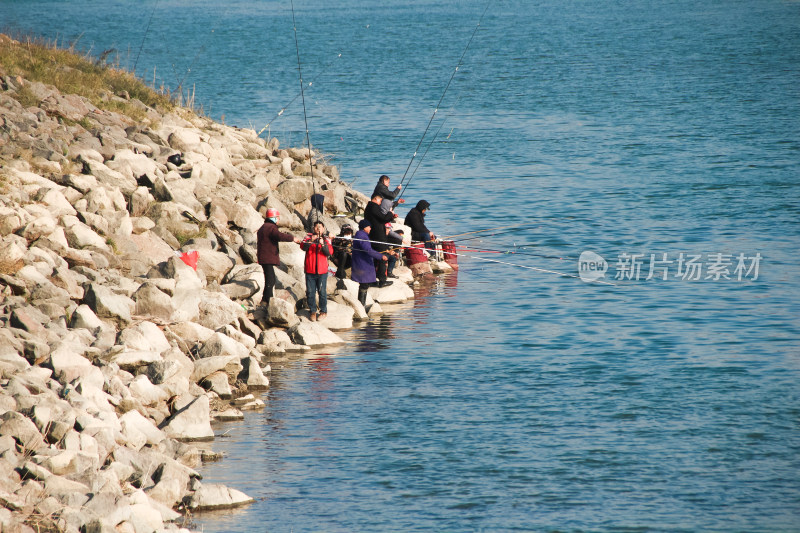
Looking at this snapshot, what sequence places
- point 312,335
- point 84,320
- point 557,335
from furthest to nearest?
point 557,335
point 312,335
point 84,320

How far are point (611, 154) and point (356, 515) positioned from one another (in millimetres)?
24915

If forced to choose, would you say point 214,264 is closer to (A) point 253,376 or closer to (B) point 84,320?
(A) point 253,376

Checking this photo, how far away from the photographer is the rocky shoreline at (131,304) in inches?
379

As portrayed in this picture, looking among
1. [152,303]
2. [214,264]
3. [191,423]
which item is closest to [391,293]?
[214,264]

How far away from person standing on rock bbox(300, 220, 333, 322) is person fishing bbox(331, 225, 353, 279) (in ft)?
5.23

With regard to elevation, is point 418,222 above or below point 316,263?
above

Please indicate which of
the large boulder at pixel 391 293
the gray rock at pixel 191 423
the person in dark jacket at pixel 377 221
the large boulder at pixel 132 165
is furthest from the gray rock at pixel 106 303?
the large boulder at pixel 391 293

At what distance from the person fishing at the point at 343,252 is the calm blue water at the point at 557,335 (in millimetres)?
1360

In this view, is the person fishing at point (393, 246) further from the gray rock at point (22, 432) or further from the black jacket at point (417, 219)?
the gray rock at point (22, 432)

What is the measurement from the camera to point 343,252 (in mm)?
18125

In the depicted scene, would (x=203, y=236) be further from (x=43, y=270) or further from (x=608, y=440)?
(x=608, y=440)

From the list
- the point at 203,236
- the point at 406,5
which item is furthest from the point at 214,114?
the point at 406,5

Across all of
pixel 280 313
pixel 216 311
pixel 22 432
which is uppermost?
pixel 216 311

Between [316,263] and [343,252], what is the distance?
2.23m
